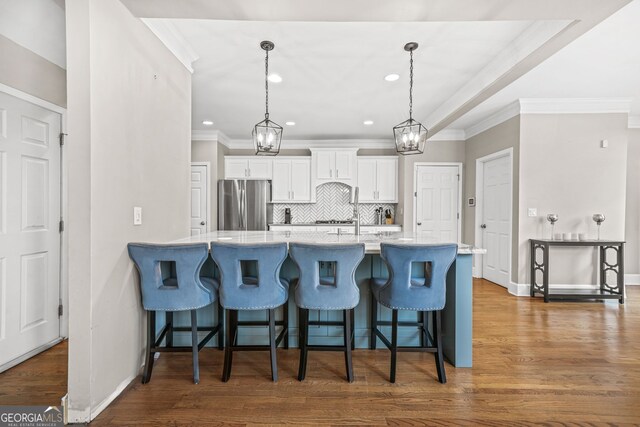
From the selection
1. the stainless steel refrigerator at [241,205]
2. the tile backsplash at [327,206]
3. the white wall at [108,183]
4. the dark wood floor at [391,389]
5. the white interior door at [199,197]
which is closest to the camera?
the white wall at [108,183]

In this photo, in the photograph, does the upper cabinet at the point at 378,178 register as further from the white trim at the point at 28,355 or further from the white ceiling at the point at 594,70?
the white trim at the point at 28,355

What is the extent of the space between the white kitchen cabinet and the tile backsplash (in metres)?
0.28

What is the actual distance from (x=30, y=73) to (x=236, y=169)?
11.7ft

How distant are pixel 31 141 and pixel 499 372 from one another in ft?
12.7

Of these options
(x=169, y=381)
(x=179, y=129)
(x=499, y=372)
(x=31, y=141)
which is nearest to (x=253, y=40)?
(x=179, y=129)

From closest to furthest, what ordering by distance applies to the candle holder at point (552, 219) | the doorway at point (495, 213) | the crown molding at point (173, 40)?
the crown molding at point (173, 40) → the candle holder at point (552, 219) → the doorway at point (495, 213)

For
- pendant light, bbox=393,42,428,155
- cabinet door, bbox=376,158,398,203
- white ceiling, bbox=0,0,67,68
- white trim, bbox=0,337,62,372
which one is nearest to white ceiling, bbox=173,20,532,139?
pendant light, bbox=393,42,428,155

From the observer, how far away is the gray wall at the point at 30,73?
209cm

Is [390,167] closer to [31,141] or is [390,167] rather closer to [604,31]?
[604,31]

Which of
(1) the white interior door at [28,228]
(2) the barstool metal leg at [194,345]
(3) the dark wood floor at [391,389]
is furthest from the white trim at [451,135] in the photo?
(1) the white interior door at [28,228]

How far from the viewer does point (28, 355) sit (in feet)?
7.52

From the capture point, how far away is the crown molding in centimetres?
220

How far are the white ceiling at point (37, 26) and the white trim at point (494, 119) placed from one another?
478cm

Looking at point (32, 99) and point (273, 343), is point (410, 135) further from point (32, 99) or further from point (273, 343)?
point (32, 99)
